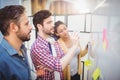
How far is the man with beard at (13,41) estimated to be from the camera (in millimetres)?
1682

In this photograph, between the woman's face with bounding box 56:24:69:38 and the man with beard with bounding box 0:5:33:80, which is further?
the woman's face with bounding box 56:24:69:38

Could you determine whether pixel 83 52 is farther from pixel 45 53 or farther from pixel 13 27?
pixel 13 27

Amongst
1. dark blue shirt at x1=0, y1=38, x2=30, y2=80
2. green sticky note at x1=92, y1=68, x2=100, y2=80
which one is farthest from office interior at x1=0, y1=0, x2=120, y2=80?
dark blue shirt at x1=0, y1=38, x2=30, y2=80

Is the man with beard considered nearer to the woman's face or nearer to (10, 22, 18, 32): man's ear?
(10, 22, 18, 32): man's ear

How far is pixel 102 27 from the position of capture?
8.15ft

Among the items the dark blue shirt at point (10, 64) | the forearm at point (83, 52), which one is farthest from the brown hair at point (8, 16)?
the forearm at point (83, 52)

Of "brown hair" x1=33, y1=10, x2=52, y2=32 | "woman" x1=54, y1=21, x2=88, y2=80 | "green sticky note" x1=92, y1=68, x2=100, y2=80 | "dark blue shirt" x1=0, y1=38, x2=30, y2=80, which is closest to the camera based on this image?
"dark blue shirt" x1=0, y1=38, x2=30, y2=80

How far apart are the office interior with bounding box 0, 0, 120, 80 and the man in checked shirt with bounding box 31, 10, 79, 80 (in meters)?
0.06

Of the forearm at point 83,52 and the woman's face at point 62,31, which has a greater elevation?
the woman's face at point 62,31

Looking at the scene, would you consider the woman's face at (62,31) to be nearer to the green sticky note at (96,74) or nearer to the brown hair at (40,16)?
the brown hair at (40,16)

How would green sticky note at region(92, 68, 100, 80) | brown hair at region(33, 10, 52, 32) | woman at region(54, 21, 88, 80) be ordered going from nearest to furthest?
brown hair at region(33, 10, 52, 32) < woman at region(54, 21, 88, 80) < green sticky note at region(92, 68, 100, 80)

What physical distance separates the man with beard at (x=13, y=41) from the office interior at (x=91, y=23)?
3.7 inches

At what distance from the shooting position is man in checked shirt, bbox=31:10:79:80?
196 centimetres

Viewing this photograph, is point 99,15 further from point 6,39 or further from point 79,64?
point 6,39
